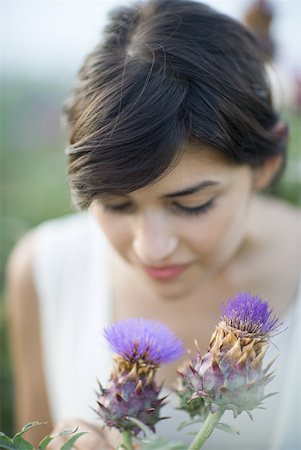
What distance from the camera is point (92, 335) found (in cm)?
162

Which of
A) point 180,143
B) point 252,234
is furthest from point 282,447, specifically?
point 180,143

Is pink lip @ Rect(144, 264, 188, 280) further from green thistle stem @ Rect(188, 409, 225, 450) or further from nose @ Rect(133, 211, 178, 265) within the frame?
green thistle stem @ Rect(188, 409, 225, 450)

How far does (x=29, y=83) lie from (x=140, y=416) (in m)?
2.89

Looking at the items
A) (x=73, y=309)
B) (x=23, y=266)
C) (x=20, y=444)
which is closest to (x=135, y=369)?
(x=20, y=444)

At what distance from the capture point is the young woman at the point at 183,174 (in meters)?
→ 0.85

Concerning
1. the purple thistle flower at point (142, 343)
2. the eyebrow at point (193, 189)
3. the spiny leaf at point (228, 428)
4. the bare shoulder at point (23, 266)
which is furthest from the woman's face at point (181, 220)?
the bare shoulder at point (23, 266)

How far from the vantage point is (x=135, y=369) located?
637 mm

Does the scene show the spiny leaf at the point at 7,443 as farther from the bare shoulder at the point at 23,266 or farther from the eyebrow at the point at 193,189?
the bare shoulder at the point at 23,266

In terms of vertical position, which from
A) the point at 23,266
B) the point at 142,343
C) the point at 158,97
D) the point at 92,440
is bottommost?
the point at 92,440

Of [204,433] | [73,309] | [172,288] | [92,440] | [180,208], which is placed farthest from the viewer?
[73,309]

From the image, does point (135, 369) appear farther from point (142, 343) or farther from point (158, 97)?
point (158, 97)

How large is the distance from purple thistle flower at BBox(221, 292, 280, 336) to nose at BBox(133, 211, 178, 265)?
0.38 metres

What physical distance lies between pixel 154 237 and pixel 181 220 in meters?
0.06

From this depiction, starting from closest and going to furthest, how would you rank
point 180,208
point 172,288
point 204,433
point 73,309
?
point 204,433 < point 180,208 < point 172,288 < point 73,309
